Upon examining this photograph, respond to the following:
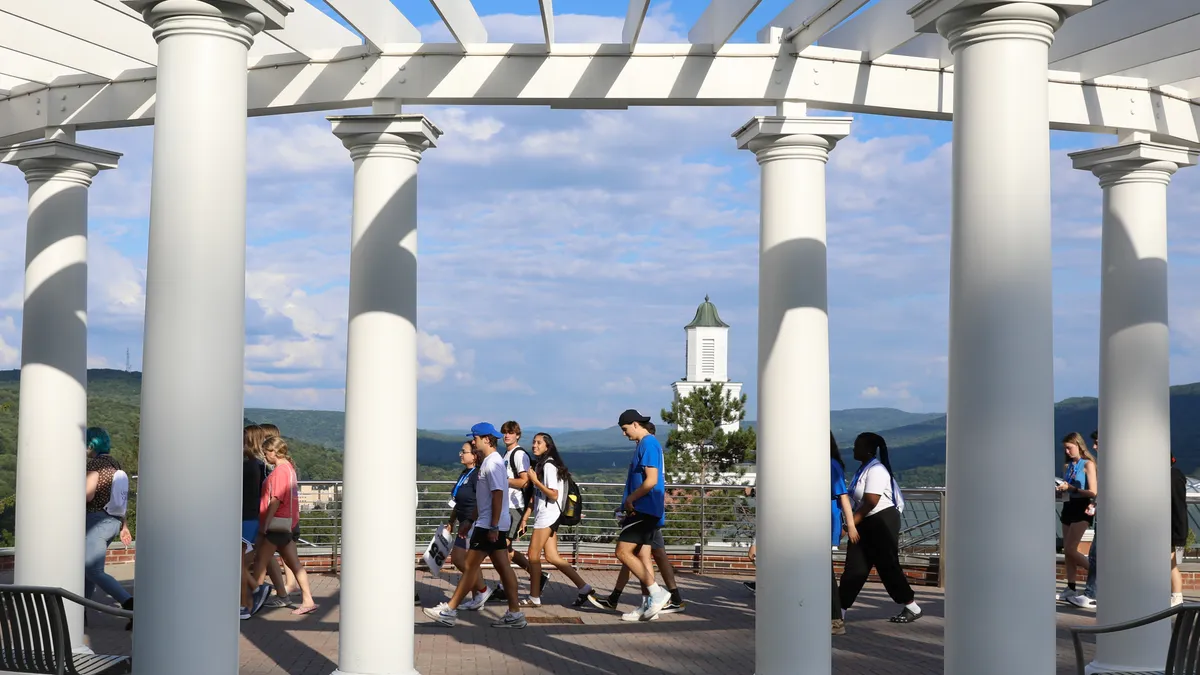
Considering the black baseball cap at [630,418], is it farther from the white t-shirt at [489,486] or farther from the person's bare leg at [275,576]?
the person's bare leg at [275,576]

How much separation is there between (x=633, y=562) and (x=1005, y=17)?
7.86 meters

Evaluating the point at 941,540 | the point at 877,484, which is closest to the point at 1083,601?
the point at 941,540

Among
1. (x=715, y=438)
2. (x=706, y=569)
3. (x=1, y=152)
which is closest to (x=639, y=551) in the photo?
(x=706, y=569)

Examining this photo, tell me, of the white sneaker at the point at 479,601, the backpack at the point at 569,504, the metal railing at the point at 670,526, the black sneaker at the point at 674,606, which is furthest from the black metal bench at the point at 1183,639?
the metal railing at the point at 670,526

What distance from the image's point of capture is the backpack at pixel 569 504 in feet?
42.5

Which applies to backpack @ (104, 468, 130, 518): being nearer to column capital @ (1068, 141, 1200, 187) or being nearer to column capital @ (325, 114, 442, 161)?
column capital @ (325, 114, 442, 161)

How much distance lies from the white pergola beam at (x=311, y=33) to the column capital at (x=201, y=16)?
235 cm

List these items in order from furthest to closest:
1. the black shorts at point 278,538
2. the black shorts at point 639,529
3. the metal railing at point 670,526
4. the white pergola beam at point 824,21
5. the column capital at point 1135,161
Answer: the metal railing at point 670,526 < the black shorts at point 639,529 < the black shorts at point 278,538 < the column capital at point 1135,161 < the white pergola beam at point 824,21

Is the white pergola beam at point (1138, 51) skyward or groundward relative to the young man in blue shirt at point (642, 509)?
skyward

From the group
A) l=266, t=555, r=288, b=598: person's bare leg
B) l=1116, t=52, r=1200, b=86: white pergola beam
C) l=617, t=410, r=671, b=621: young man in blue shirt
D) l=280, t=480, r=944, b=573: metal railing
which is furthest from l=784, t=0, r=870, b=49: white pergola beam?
l=280, t=480, r=944, b=573: metal railing

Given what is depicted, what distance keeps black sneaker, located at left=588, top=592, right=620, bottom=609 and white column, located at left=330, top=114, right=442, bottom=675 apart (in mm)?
4696

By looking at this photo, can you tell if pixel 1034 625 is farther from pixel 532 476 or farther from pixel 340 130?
pixel 532 476

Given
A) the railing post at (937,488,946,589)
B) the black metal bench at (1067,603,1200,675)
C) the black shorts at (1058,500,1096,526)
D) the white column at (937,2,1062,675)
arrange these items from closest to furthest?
the white column at (937,2,1062,675) → the black metal bench at (1067,603,1200,675) → the black shorts at (1058,500,1096,526) → the railing post at (937,488,946,589)

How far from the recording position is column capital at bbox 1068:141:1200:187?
907 centimetres
